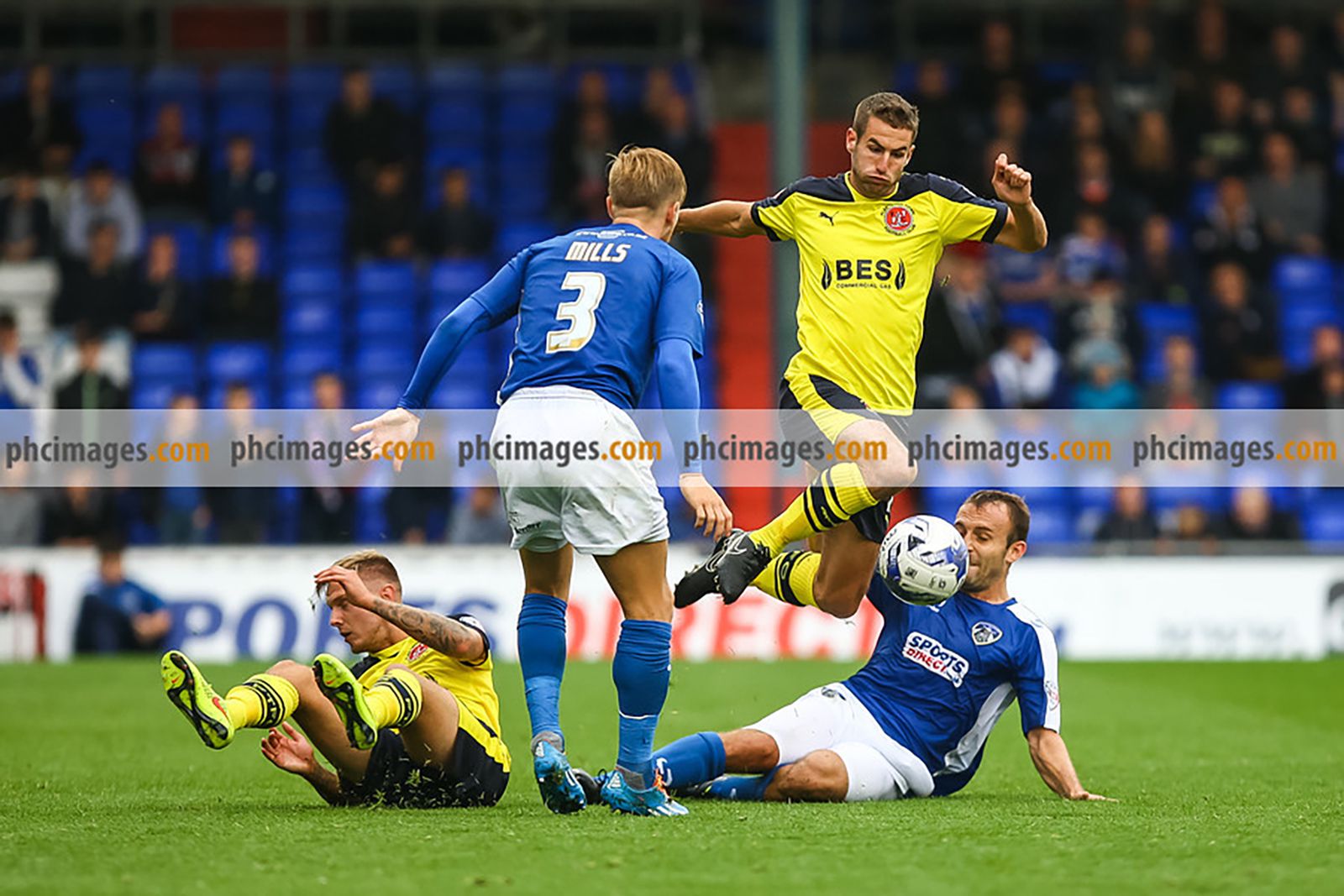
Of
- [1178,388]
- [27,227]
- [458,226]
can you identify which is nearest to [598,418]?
[1178,388]

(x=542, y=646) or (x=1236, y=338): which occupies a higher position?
(x=1236, y=338)

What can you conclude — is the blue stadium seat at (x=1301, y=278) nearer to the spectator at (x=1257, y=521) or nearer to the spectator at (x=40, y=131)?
the spectator at (x=1257, y=521)

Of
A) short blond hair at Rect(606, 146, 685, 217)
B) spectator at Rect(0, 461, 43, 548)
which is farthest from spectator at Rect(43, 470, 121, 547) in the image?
short blond hair at Rect(606, 146, 685, 217)

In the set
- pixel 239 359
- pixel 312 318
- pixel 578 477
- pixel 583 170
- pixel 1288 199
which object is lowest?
pixel 578 477

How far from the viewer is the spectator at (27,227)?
16312 mm

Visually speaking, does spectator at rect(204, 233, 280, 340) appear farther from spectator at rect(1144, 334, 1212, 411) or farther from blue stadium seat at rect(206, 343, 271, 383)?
spectator at rect(1144, 334, 1212, 411)

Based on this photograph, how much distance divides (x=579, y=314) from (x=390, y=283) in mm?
10801

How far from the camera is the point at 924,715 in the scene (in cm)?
641

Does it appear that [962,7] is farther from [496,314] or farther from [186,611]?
[496,314]

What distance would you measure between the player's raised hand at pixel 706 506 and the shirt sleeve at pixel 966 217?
2074mm

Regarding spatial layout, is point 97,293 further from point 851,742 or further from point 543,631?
point 851,742

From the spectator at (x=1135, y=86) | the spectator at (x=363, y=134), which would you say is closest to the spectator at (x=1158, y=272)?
the spectator at (x=1135, y=86)

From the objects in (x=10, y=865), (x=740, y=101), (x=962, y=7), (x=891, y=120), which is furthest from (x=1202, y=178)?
(x=10, y=865)

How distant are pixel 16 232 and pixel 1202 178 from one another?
10926 mm
